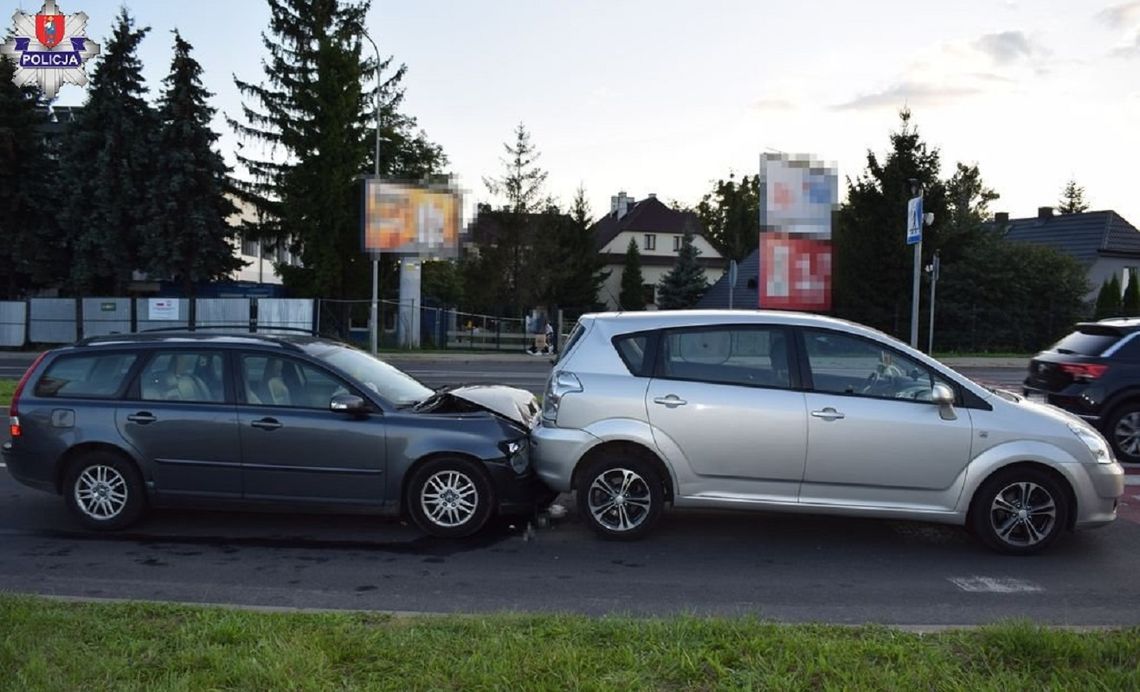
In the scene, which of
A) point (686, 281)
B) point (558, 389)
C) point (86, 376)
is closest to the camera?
point (558, 389)

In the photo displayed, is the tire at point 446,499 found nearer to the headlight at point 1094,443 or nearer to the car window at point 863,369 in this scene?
the car window at point 863,369

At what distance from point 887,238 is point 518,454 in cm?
2890

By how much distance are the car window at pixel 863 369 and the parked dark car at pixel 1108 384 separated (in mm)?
5005

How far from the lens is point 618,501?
684cm

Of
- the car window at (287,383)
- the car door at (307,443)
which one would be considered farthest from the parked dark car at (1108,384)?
the car window at (287,383)

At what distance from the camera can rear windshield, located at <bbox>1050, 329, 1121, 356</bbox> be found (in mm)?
10594

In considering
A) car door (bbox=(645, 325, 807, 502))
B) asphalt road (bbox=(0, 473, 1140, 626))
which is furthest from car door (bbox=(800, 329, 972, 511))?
asphalt road (bbox=(0, 473, 1140, 626))

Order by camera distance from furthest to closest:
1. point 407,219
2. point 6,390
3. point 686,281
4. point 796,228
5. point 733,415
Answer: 1. point 686,281
2. point 407,219
3. point 796,228
4. point 6,390
5. point 733,415

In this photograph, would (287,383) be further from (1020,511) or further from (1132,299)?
Answer: (1132,299)

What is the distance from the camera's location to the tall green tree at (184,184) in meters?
32.4

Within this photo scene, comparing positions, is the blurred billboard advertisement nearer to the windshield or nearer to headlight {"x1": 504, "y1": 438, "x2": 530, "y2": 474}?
the windshield

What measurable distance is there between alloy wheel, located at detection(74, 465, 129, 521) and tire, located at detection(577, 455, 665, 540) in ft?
12.0

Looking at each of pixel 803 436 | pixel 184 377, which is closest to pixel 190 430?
pixel 184 377

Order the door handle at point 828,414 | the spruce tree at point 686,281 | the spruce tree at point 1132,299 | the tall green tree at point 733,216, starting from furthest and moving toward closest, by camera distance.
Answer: the tall green tree at point 733,216 → the spruce tree at point 686,281 → the spruce tree at point 1132,299 → the door handle at point 828,414
